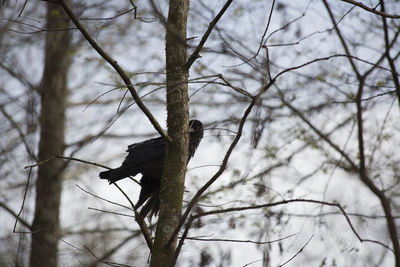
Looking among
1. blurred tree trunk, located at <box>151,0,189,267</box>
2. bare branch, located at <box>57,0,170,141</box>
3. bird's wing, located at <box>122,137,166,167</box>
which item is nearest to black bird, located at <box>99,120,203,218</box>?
bird's wing, located at <box>122,137,166,167</box>

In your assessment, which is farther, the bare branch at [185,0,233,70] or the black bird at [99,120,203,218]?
the black bird at [99,120,203,218]

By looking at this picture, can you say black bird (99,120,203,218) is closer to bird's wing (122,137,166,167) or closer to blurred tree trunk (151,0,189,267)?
bird's wing (122,137,166,167)

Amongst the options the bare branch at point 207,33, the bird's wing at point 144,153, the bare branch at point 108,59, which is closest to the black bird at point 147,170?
the bird's wing at point 144,153

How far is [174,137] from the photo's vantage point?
8.53 ft

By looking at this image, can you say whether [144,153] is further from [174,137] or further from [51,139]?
[51,139]

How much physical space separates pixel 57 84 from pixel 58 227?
2.38 meters

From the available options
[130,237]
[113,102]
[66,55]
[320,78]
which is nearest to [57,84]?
[66,55]

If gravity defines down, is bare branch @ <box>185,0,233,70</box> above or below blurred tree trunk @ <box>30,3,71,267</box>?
below

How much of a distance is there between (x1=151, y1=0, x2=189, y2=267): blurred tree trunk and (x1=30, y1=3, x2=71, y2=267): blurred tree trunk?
372 centimetres

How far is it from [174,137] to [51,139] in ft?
15.9

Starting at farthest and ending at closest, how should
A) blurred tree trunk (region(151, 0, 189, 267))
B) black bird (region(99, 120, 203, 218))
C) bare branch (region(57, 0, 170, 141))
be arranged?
black bird (region(99, 120, 203, 218))
blurred tree trunk (region(151, 0, 189, 267))
bare branch (region(57, 0, 170, 141))

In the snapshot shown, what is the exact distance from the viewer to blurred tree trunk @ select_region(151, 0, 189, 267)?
2.49 meters

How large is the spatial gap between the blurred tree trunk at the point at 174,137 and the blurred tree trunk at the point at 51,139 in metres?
3.72

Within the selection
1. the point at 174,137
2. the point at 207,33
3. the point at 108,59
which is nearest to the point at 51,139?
the point at 174,137
